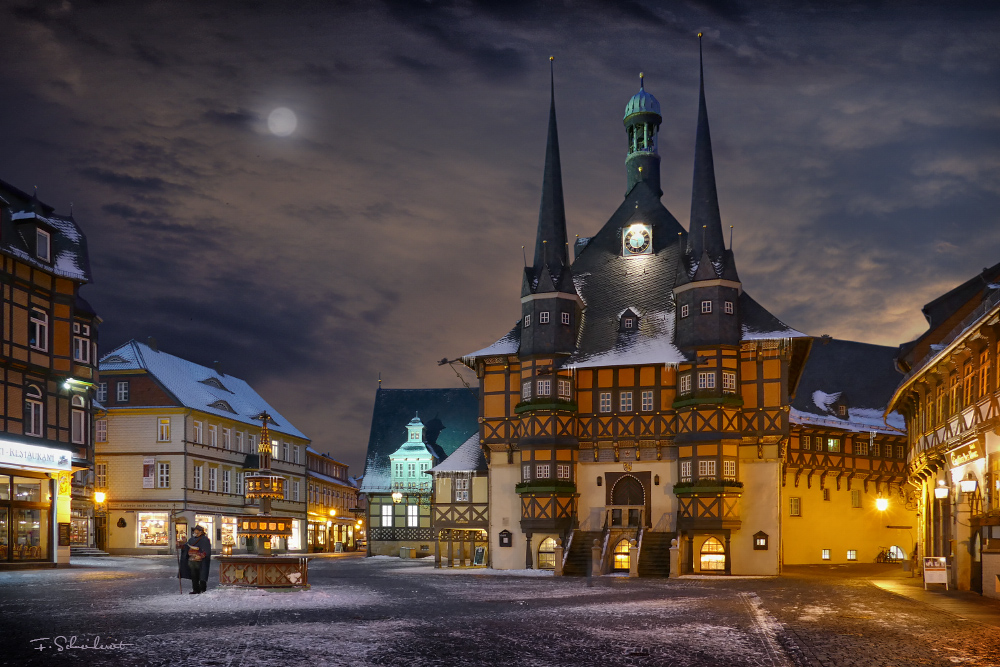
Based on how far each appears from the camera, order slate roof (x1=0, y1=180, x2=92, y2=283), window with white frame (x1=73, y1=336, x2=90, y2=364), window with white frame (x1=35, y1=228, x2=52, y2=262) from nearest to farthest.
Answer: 1. slate roof (x1=0, y1=180, x2=92, y2=283)
2. window with white frame (x1=35, y1=228, x2=52, y2=262)
3. window with white frame (x1=73, y1=336, x2=90, y2=364)

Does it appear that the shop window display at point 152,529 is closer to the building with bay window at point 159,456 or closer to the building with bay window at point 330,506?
the building with bay window at point 159,456

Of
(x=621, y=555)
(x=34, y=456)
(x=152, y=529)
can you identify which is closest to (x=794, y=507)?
(x=621, y=555)

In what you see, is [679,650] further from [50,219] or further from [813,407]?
[813,407]

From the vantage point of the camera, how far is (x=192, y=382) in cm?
7056

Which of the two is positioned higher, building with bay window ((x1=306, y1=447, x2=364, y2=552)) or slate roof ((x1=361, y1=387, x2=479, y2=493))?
slate roof ((x1=361, y1=387, x2=479, y2=493))

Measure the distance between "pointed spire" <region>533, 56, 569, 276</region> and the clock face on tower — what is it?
3.43 meters

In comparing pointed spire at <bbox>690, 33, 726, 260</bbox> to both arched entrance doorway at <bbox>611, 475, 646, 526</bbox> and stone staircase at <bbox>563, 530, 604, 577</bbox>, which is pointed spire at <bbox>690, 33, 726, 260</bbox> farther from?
stone staircase at <bbox>563, 530, 604, 577</bbox>

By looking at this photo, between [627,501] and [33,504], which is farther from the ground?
[33,504]

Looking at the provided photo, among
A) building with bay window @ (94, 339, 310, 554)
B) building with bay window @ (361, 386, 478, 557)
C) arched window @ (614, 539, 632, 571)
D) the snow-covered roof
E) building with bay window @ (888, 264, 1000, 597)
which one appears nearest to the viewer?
building with bay window @ (888, 264, 1000, 597)

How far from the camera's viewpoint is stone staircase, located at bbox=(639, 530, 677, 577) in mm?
42781

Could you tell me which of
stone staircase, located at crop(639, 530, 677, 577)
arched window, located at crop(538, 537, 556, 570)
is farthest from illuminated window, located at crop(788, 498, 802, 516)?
arched window, located at crop(538, 537, 556, 570)

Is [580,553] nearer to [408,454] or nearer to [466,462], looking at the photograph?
[466,462]

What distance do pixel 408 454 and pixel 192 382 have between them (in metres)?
15.5

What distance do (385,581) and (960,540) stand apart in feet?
58.4
